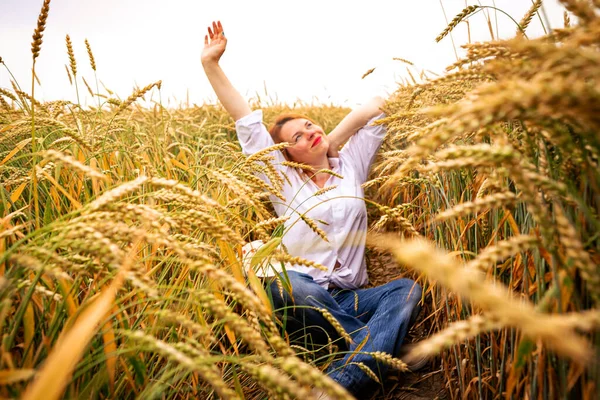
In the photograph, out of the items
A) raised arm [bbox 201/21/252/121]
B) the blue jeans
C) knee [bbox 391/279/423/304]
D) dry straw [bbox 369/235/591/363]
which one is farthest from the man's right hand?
dry straw [bbox 369/235/591/363]

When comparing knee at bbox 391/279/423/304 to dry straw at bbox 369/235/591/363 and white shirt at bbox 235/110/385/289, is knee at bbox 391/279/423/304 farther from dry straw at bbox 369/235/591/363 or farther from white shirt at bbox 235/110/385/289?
dry straw at bbox 369/235/591/363

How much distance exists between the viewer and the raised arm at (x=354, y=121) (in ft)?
8.10

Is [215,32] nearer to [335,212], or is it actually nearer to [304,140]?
[304,140]

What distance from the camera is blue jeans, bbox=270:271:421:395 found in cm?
144

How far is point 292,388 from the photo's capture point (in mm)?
472

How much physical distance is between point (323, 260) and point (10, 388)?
4.82 feet

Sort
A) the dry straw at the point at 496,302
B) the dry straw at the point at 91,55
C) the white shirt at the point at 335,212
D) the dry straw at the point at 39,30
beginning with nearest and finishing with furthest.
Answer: the dry straw at the point at 496,302
the dry straw at the point at 39,30
the dry straw at the point at 91,55
the white shirt at the point at 335,212

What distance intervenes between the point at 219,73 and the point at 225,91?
11 cm

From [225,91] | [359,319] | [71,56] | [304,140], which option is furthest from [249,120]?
[359,319]

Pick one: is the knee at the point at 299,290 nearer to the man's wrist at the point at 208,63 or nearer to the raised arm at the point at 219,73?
the raised arm at the point at 219,73

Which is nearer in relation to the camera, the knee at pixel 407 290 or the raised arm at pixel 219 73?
the knee at pixel 407 290

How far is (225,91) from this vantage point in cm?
231

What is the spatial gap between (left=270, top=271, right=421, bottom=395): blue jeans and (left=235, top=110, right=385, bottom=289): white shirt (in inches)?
8.6

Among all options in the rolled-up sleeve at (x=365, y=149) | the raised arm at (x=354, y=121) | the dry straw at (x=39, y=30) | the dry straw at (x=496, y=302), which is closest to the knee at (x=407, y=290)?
the rolled-up sleeve at (x=365, y=149)
